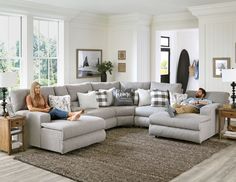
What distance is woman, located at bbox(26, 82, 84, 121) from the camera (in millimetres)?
4996

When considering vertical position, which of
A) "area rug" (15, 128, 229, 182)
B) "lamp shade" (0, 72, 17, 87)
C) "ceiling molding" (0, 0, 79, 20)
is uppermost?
"ceiling molding" (0, 0, 79, 20)

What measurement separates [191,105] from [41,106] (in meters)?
2.63

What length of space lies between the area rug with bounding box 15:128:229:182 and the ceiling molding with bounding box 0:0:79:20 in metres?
2.96

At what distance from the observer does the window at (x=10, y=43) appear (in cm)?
627

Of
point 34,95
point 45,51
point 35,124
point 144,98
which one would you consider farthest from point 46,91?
point 144,98

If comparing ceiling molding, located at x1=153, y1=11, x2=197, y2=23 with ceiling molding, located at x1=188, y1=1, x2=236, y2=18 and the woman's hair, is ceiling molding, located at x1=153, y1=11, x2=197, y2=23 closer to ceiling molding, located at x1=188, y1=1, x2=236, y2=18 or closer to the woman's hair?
ceiling molding, located at x1=188, y1=1, x2=236, y2=18

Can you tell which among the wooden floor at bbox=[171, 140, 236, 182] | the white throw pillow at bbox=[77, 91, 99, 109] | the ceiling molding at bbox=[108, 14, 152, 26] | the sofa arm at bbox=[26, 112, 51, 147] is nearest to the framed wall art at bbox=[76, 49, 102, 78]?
the ceiling molding at bbox=[108, 14, 152, 26]

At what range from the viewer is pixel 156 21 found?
8250 mm

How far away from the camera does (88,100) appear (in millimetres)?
6246

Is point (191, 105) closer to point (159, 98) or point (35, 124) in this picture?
point (159, 98)

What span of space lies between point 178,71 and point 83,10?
4.16m

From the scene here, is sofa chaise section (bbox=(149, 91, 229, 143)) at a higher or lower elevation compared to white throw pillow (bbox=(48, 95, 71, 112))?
lower

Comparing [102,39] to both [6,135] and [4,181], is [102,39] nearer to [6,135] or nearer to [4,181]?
[6,135]

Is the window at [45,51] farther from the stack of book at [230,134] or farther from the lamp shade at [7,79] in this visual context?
the stack of book at [230,134]
